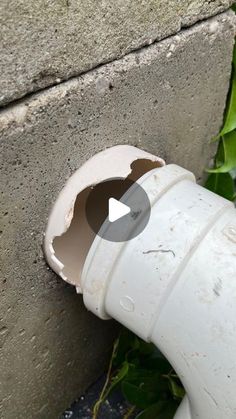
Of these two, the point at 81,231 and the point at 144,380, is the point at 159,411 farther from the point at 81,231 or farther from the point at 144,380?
the point at 81,231

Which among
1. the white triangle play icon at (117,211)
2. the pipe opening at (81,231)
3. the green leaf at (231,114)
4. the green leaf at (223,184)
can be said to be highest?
the white triangle play icon at (117,211)

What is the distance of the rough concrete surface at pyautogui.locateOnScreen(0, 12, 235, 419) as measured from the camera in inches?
35.8

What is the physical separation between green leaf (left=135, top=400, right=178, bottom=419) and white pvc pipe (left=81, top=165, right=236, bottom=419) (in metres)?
0.29

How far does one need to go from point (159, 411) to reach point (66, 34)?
0.88m

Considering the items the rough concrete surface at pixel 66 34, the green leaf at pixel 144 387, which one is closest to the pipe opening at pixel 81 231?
the rough concrete surface at pixel 66 34

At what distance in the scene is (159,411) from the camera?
127cm

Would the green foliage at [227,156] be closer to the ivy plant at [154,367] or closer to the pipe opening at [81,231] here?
the ivy plant at [154,367]

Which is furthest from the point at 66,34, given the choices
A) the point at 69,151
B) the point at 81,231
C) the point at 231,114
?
the point at 231,114

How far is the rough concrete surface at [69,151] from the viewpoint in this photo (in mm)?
909

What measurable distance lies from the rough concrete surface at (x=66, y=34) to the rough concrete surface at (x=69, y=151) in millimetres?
28

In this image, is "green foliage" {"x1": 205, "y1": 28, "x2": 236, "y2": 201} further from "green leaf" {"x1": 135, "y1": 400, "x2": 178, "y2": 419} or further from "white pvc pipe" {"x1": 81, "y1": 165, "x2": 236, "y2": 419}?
"green leaf" {"x1": 135, "y1": 400, "x2": 178, "y2": 419}

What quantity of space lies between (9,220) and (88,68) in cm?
30

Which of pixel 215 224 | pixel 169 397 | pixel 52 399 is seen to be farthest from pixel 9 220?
pixel 169 397
